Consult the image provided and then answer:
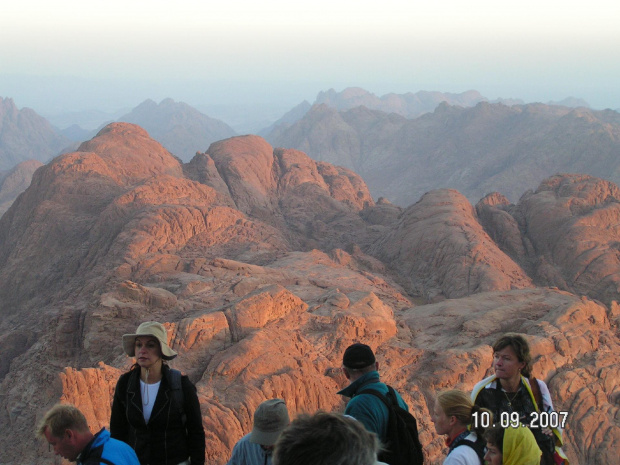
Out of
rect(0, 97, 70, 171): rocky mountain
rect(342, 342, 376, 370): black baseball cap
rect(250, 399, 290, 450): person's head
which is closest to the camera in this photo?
rect(250, 399, 290, 450): person's head

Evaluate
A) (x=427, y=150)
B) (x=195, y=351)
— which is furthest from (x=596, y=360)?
(x=427, y=150)

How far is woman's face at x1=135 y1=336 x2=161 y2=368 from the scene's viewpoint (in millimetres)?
5164

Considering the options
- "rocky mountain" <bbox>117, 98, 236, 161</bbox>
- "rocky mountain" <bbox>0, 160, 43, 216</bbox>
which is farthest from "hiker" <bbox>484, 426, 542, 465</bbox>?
"rocky mountain" <bbox>117, 98, 236, 161</bbox>

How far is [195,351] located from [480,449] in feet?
29.4

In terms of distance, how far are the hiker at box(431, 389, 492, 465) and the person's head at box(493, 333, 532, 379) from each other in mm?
876

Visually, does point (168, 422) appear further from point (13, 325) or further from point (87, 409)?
point (13, 325)

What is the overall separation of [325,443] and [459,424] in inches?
82.7

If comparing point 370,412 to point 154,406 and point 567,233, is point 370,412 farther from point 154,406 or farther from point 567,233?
point 567,233

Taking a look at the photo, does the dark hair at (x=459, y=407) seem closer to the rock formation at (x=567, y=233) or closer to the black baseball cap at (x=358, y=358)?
the black baseball cap at (x=358, y=358)

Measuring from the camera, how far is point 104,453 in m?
4.36

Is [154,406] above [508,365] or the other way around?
the other way around

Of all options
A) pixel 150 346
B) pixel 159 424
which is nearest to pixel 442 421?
pixel 159 424

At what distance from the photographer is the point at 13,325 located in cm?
2253

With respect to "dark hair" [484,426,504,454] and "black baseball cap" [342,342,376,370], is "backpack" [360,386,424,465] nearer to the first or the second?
"black baseball cap" [342,342,376,370]
